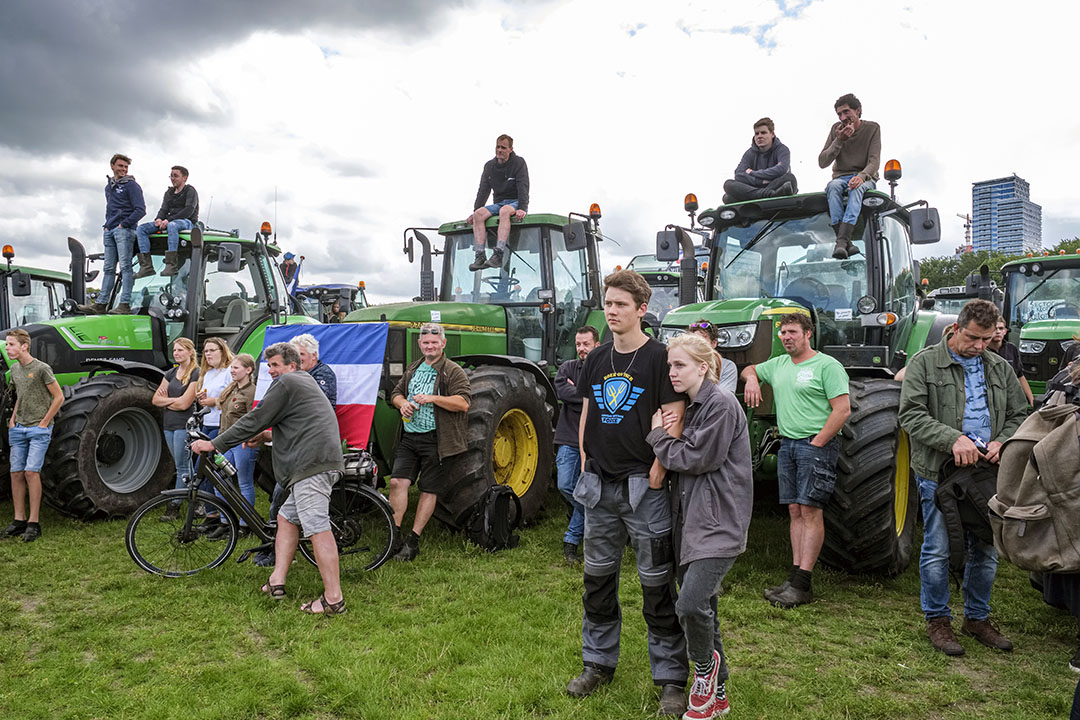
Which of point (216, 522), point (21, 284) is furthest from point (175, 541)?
point (21, 284)

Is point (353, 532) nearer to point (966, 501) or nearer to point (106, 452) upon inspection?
point (106, 452)

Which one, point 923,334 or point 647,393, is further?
point 923,334

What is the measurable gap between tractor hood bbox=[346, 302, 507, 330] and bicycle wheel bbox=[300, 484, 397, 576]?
166 centimetres

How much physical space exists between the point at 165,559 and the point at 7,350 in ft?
7.95

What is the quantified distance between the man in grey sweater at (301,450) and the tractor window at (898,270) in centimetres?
424

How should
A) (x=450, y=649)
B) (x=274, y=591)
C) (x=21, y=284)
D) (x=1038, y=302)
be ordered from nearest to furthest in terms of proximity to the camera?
(x=450, y=649)
(x=274, y=591)
(x=21, y=284)
(x=1038, y=302)

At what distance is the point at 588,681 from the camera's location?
3584 millimetres

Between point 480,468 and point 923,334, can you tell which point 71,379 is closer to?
point 480,468

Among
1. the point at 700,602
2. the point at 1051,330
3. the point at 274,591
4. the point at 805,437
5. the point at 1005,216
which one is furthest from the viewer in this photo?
the point at 1005,216

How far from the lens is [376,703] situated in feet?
11.6

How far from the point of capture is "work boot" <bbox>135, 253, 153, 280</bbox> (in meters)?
7.78

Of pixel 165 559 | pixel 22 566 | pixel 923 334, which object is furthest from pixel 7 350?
pixel 923 334

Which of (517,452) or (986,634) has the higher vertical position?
(517,452)

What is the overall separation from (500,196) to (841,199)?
10.3 feet
